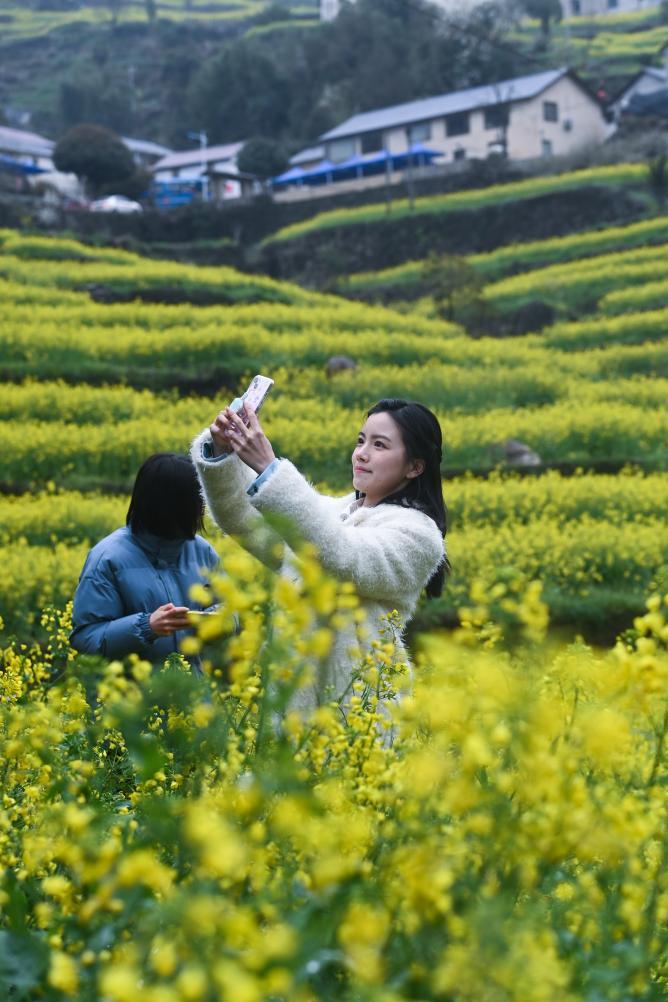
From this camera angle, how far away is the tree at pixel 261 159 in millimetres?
49094

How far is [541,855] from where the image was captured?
145cm

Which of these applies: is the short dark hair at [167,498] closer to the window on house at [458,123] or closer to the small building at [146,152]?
the window on house at [458,123]

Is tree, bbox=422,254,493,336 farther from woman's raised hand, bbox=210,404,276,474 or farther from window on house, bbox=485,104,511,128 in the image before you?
window on house, bbox=485,104,511,128

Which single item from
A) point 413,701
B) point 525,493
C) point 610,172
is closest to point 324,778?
point 413,701

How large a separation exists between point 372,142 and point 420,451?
49073 millimetres

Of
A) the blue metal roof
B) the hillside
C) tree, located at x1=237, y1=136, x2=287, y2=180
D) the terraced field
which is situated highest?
the hillside

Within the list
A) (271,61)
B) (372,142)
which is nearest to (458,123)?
(372,142)

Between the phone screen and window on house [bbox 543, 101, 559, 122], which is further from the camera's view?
window on house [bbox 543, 101, 559, 122]

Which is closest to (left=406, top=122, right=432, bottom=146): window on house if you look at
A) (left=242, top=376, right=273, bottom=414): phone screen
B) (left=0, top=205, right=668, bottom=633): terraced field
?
(left=0, top=205, right=668, bottom=633): terraced field

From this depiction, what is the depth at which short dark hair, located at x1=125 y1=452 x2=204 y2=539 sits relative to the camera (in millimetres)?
3832

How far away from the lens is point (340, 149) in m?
50.8

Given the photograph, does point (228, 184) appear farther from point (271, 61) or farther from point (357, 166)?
point (271, 61)

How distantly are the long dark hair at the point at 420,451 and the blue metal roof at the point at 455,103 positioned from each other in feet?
150

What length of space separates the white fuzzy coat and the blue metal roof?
151 ft
